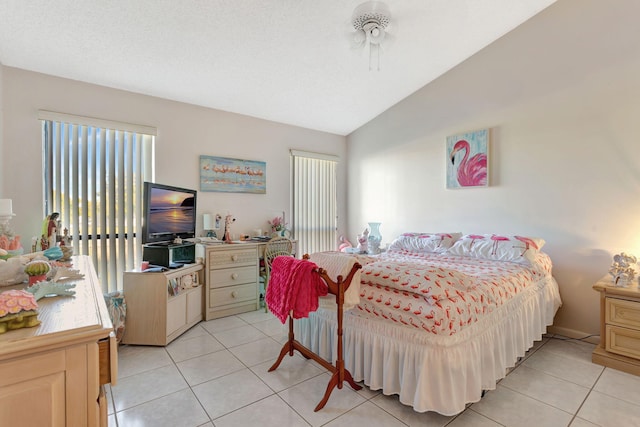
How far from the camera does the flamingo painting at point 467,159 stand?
3.56 meters

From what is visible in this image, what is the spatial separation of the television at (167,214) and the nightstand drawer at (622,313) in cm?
401

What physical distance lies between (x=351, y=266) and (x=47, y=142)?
10.5 feet

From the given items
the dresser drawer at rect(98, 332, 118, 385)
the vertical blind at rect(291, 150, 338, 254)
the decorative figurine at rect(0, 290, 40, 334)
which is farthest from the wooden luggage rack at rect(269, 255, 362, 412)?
the vertical blind at rect(291, 150, 338, 254)

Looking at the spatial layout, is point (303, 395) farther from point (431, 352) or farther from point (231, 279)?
point (231, 279)

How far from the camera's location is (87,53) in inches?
105

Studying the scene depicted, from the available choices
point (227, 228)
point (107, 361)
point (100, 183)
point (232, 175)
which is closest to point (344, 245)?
point (227, 228)

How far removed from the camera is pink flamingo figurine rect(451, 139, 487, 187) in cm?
356

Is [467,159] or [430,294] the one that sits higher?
[467,159]

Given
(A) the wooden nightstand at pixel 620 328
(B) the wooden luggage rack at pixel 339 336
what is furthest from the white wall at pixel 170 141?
(A) the wooden nightstand at pixel 620 328

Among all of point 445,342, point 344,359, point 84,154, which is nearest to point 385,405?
point 344,359

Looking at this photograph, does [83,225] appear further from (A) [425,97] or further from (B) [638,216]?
(B) [638,216]

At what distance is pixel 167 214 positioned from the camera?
10.2 feet

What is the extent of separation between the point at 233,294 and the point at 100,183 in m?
1.87

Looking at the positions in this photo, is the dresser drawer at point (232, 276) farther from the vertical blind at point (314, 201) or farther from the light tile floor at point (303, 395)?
the vertical blind at point (314, 201)
